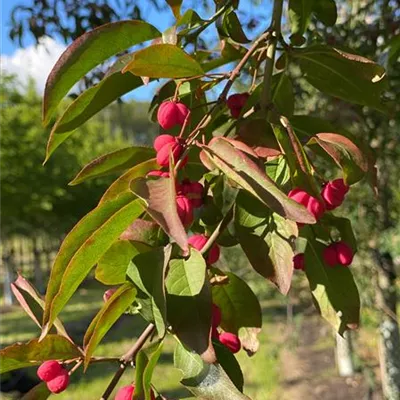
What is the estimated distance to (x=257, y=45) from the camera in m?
0.72

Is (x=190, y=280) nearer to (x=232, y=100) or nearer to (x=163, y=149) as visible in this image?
(x=163, y=149)

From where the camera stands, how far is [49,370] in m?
0.57

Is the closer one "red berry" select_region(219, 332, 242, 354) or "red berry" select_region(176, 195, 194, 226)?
"red berry" select_region(176, 195, 194, 226)

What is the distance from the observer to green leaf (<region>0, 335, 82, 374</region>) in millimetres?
564

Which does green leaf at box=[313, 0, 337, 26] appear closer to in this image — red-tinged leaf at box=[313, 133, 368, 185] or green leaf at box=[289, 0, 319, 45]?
green leaf at box=[289, 0, 319, 45]

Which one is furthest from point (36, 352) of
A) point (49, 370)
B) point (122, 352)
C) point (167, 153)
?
point (122, 352)

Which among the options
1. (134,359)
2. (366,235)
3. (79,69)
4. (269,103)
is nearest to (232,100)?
(269,103)

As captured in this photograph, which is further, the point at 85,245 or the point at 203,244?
the point at 203,244

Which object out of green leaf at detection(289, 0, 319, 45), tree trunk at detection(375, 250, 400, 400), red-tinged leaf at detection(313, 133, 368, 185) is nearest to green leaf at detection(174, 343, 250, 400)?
red-tinged leaf at detection(313, 133, 368, 185)

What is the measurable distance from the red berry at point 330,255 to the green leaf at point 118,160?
A: 22 cm

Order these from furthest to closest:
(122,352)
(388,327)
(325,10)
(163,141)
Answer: (122,352), (388,327), (325,10), (163,141)

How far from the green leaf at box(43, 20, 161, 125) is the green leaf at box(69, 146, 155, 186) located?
0.07 metres

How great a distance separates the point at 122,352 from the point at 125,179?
7427mm

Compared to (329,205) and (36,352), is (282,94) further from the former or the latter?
(36,352)
